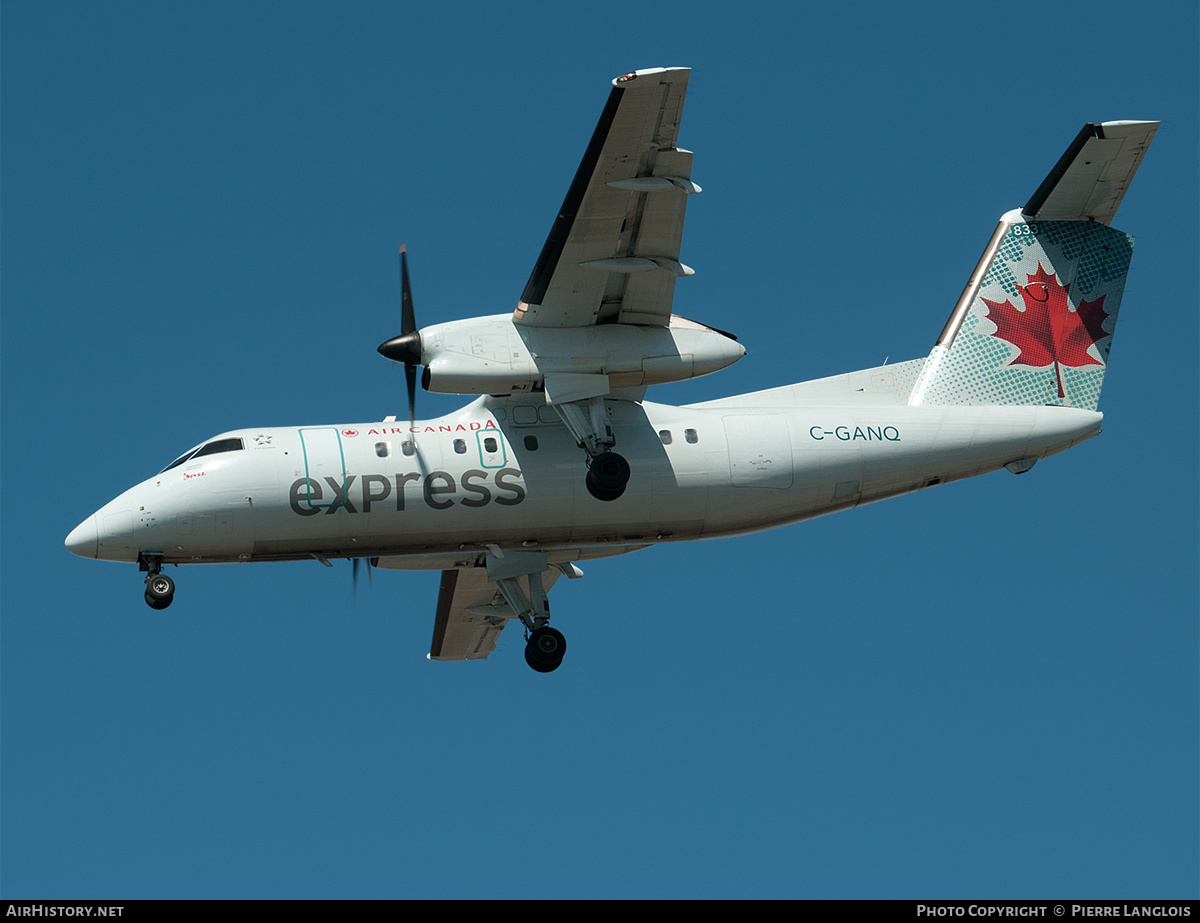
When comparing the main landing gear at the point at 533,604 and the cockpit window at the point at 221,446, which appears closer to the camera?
the cockpit window at the point at 221,446

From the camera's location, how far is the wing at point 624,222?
67.2 feet

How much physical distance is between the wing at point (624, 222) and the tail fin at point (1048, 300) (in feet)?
16.6

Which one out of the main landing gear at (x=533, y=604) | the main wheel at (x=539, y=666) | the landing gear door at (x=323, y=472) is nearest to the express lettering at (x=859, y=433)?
the main landing gear at (x=533, y=604)

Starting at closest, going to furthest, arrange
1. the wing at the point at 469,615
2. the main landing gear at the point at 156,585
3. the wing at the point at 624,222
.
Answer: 1. the wing at the point at 624,222
2. the main landing gear at the point at 156,585
3. the wing at the point at 469,615

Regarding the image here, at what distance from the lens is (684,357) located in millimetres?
22812

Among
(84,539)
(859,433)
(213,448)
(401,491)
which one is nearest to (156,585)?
(84,539)

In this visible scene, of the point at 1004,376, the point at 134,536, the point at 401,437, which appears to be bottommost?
the point at 134,536

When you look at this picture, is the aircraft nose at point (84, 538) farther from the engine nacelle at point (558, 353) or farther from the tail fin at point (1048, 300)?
the tail fin at point (1048, 300)

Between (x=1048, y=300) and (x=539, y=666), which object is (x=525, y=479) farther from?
(x=1048, y=300)
